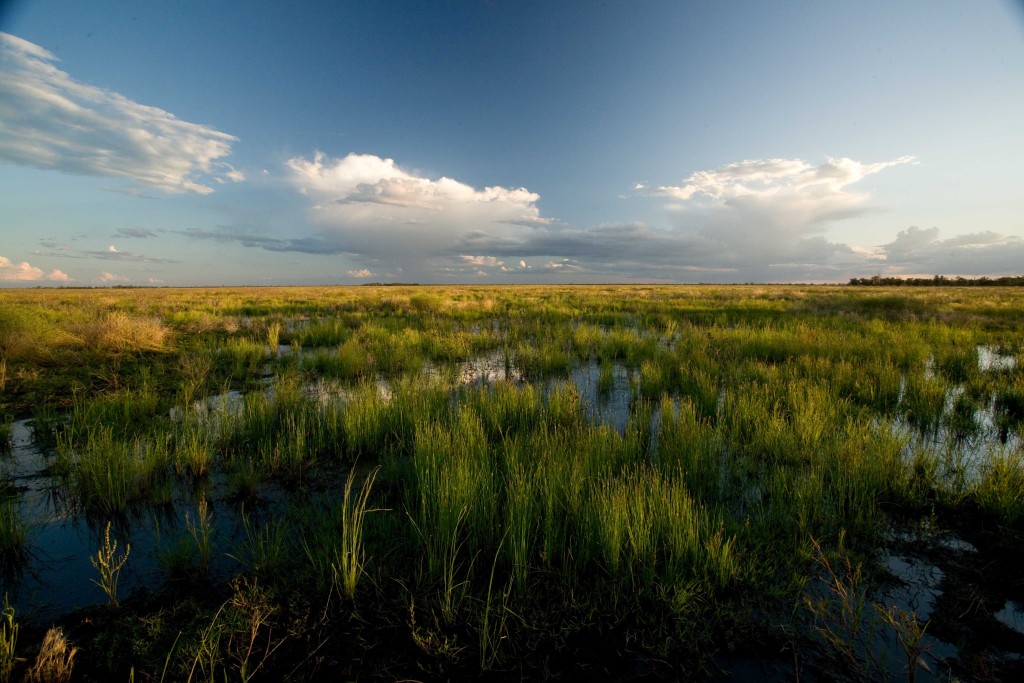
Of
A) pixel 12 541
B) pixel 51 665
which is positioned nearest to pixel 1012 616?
pixel 51 665

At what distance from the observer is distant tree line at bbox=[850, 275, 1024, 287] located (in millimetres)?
68875

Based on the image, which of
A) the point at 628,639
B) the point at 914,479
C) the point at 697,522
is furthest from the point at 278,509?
the point at 914,479

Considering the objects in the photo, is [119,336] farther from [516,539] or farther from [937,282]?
[937,282]

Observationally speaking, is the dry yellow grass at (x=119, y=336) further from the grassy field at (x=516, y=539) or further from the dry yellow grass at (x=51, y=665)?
the dry yellow grass at (x=51, y=665)

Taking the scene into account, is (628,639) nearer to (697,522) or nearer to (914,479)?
(697,522)

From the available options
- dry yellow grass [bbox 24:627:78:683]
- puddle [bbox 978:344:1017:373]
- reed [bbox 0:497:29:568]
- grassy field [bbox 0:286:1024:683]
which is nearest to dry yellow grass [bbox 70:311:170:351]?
grassy field [bbox 0:286:1024:683]

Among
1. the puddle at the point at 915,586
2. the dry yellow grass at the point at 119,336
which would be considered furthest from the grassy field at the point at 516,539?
the dry yellow grass at the point at 119,336

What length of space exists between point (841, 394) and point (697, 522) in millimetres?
5134

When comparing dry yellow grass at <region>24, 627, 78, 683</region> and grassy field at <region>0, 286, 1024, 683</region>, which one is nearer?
dry yellow grass at <region>24, 627, 78, 683</region>

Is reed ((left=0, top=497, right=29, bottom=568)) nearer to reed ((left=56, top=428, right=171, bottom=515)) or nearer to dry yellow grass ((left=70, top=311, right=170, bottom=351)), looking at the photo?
reed ((left=56, top=428, right=171, bottom=515))

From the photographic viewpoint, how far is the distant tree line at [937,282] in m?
68.9

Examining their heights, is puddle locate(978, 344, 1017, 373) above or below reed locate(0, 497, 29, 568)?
above

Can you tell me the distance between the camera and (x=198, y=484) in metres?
3.39

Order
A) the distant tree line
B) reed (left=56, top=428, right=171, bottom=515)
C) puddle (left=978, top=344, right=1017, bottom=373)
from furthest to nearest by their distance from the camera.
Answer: the distant tree line
puddle (left=978, top=344, right=1017, bottom=373)
reed (left=56, top=428, right=171, bottom=515)
